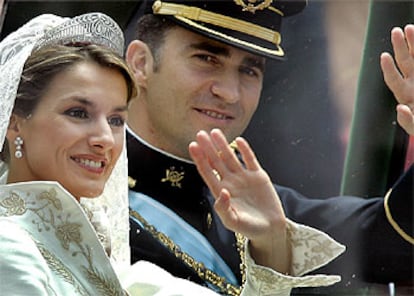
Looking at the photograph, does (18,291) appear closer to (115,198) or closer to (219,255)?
(115,198)

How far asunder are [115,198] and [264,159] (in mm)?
338

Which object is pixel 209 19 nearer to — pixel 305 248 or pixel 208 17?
pixel 208 17

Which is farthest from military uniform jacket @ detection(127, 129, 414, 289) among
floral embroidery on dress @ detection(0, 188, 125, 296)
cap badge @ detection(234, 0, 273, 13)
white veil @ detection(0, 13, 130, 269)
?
floral embroidery on dress @ detection(0, 188, 125, 296)

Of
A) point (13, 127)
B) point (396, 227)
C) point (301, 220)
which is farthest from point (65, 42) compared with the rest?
point (396, 227)

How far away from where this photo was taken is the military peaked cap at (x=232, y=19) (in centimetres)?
153

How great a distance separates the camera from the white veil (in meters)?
1.14

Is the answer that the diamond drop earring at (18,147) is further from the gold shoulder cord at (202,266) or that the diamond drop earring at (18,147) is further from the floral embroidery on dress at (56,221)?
the gold shoulder cord at (202,266)

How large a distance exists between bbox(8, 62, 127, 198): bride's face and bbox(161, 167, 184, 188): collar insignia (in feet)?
1.19

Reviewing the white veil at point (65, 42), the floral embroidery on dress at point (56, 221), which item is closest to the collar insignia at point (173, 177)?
the white veil at point (65, 42)

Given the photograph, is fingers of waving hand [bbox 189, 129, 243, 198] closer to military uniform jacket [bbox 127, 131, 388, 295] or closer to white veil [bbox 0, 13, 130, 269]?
white veil [bbox 0, 13, 130, 269]

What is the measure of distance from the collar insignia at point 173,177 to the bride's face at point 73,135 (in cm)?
36

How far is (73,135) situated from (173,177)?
1.35ft

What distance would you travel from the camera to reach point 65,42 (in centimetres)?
120

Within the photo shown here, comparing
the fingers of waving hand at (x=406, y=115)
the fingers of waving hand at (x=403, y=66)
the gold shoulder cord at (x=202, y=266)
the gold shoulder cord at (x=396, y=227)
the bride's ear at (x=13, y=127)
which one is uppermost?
the fingers of waving hand at (x=403, y=66)
